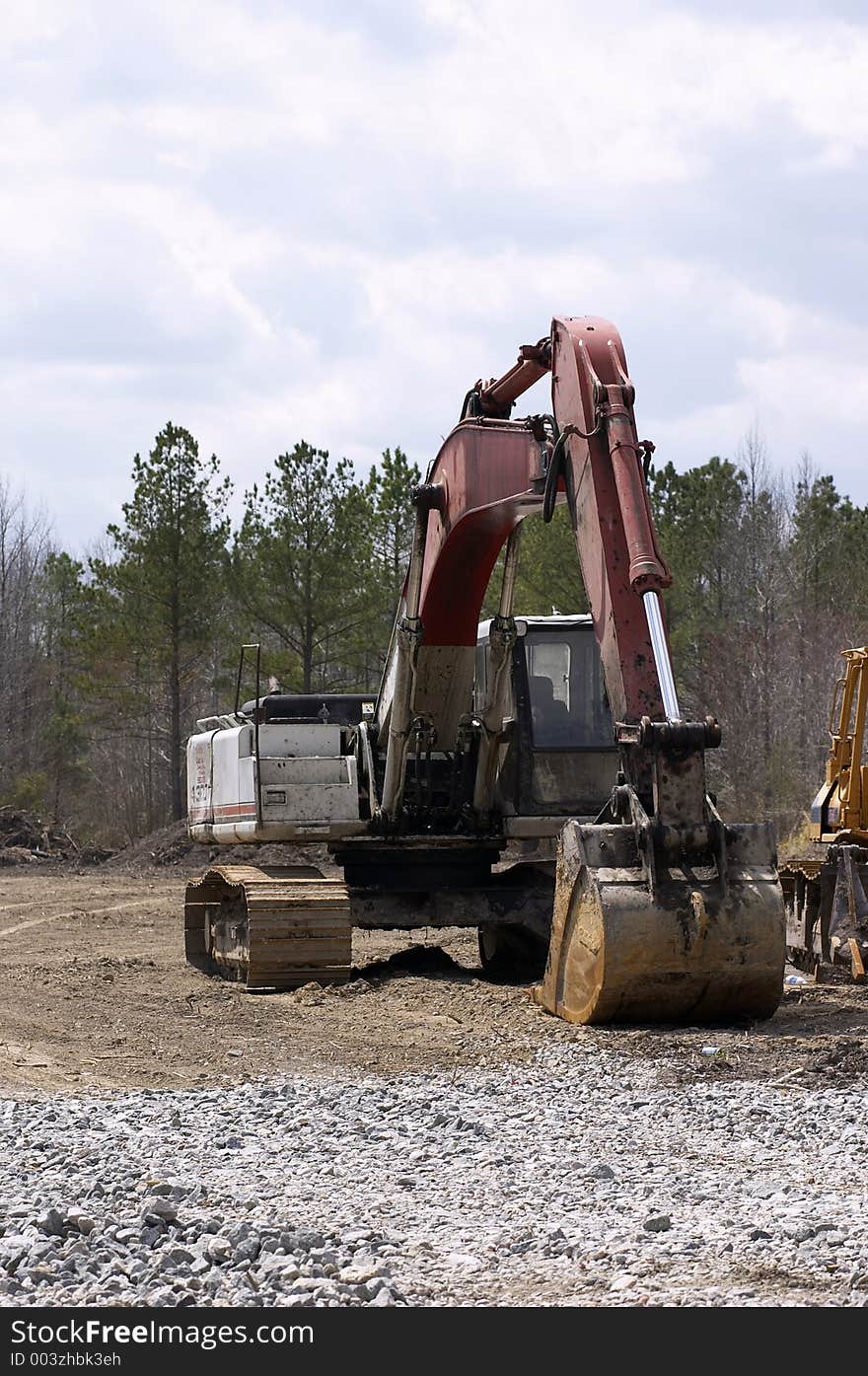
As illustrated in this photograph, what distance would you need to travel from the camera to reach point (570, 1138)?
688 centimetres

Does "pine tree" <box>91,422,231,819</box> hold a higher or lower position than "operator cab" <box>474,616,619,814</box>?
higher

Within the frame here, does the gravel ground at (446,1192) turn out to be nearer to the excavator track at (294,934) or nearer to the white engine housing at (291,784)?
the excavator track at (294,934)

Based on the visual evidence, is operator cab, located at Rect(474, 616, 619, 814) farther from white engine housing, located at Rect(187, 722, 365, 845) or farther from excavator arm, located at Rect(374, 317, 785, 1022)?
excavator arm, located at Rect(374, 317, 785, 1022)

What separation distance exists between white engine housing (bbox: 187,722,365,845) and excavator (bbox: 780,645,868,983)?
393cm

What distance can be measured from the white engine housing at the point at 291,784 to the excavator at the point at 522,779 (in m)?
0.02

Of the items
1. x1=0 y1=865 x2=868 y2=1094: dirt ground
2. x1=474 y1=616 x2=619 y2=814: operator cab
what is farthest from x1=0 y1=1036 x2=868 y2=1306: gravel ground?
x1=474 y1=616 x2=619 y2=814: operator cab

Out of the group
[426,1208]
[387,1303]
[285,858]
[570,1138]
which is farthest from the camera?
[285,858]

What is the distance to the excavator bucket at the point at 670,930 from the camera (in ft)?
28.9

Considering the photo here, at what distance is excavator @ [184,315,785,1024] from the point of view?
898 centimetres

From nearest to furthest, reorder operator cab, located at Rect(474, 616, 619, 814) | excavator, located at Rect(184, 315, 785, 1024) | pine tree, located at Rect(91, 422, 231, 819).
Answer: excavator, located at Rect(184, 315, 785, 1024)
operator cab, located at Rect(474, 616, 619, 814)
pine tree, located at Rect(91, 422, 231, 819)

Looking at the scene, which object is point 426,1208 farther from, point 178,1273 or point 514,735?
point 514,735

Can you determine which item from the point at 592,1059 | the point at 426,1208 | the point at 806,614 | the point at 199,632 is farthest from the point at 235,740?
the point at 806,614

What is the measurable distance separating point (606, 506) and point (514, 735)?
11.6 feet
